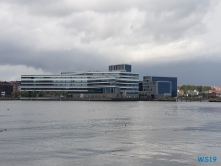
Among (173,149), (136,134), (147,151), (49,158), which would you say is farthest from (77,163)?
(136,134)

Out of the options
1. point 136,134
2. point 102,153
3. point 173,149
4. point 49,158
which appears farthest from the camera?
point 136,134

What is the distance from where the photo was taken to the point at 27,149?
29688 millimetres

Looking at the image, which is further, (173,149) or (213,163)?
(173,149)

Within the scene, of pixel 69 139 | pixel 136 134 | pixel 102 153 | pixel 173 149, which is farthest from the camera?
pixel 136 134

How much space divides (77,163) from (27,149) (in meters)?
6.90

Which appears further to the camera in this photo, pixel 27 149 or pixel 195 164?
pixel 27 149

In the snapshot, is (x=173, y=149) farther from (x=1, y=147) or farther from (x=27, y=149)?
(x=1, y=147)

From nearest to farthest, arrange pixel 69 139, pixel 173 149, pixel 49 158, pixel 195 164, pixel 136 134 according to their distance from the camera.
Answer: pixel 195 164 < pixel 49 158 < pixel 173 149 < pixel 69 139 < pixel 136 134

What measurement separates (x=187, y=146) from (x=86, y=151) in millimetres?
8840

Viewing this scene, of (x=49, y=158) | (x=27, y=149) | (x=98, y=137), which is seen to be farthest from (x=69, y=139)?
(x=49, y=158)

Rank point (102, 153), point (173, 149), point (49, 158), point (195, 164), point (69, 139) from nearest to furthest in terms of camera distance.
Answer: point (195, 164)
point (49, 158)
point (102, 153)
point (173, 149)
point (69, 139)

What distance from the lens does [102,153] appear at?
91.9ft

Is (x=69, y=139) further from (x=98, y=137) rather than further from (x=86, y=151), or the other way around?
(x=86, y=151)

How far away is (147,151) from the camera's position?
2897cm
